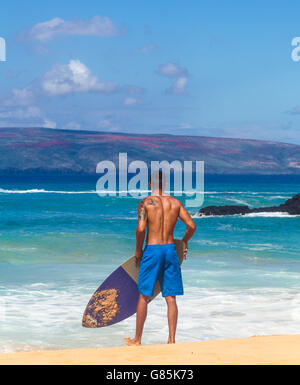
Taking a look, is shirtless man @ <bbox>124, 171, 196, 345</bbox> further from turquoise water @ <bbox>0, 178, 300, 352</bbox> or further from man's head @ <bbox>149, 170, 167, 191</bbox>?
turquoise water @ <bbox>0, 178, 300, 352</bbox>

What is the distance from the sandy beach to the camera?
491cm

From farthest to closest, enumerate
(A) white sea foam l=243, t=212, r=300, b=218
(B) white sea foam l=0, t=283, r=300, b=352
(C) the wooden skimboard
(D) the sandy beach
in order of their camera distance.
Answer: (A) white sea foam l=243, t=212, r=300, b=218
(B) white sea foam l=0, t=283, r=300, b=352
(C) the wooden skimboard
(D) the sandy beach

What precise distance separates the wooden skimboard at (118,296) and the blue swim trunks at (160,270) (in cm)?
53

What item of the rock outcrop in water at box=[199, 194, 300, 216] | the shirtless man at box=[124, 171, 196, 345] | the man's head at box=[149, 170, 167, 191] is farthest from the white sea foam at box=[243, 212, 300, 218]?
the man's head at box=[149, 170, 167, 191]

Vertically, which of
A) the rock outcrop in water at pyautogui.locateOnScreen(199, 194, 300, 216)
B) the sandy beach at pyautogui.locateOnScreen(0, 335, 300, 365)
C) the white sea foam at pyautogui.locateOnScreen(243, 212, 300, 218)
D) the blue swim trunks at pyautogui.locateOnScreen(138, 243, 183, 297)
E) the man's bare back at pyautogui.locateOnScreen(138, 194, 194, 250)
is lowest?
the sandy beach at pyautogui.locateOnScreen(0, 335, 300, 365)

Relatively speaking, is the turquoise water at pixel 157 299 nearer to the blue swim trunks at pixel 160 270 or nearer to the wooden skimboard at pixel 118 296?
the wooden skimboard at pixel 118 296

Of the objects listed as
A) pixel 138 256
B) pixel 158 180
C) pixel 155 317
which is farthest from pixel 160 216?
pixel 155 317

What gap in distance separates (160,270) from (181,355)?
1006 millimetres

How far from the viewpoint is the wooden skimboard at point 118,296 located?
650 cm

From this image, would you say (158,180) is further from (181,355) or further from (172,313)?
(181,355)

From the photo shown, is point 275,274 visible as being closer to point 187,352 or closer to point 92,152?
point 187,352

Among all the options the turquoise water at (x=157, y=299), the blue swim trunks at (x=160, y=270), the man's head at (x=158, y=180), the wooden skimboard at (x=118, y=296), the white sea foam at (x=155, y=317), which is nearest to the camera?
the blue swim trunks at (x=160, y=270)

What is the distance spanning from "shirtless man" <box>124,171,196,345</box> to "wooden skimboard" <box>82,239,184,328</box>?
442mm

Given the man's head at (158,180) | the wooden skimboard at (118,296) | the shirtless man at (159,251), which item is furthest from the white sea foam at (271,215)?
the man's head at (158,180)
